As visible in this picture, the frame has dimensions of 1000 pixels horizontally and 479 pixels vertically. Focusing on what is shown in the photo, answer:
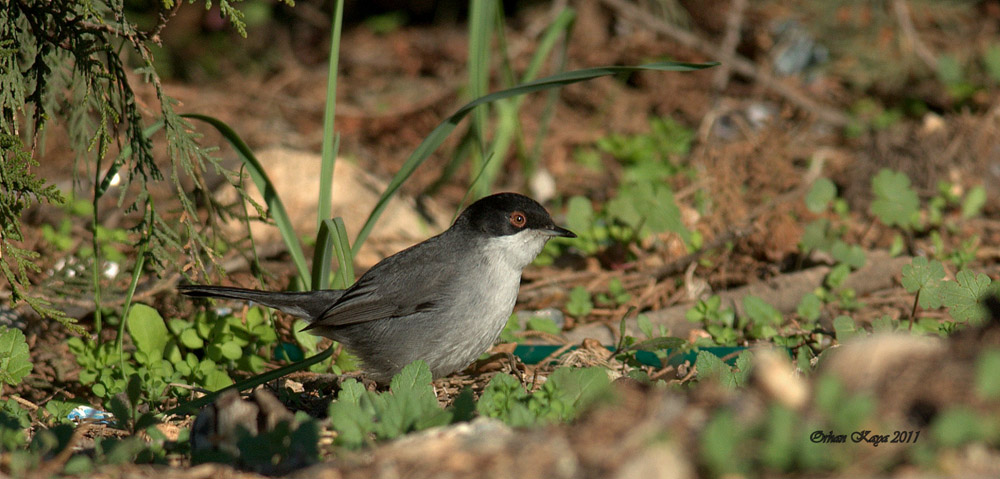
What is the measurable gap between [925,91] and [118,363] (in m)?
5.92

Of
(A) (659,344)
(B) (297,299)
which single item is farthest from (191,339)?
(A) (659,344)

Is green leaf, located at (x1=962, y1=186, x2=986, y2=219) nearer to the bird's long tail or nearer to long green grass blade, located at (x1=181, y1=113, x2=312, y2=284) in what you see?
the bird's long tail

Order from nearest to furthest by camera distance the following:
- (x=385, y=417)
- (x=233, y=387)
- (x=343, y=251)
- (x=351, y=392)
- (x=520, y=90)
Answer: (x=385, y=417), (x=351, y=392), (x=233, y=387), (x=520, y=90), (x=343, y=251)

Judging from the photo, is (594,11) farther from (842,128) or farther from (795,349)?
(795,349)

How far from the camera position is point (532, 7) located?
307 inches

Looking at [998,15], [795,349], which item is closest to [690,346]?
[795,349]

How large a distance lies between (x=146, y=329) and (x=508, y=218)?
61.2 inches

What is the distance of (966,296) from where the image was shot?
2.88 meters

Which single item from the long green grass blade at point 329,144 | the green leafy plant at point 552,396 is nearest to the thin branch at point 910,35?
the long green grass blade at point 329,144

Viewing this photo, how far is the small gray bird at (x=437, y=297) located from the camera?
3.43 meters

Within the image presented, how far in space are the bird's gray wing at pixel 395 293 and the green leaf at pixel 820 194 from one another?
192 cm

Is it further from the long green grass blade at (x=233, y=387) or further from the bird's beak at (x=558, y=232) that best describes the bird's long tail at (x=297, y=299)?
the bird's beak at (x=558, y=232)

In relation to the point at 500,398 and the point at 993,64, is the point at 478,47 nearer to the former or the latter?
the point at 500,398

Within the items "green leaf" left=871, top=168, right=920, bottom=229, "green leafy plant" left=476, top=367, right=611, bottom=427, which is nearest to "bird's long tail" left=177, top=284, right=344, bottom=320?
"green leafy plant" left=476, top=367, right=611, bottom=427
